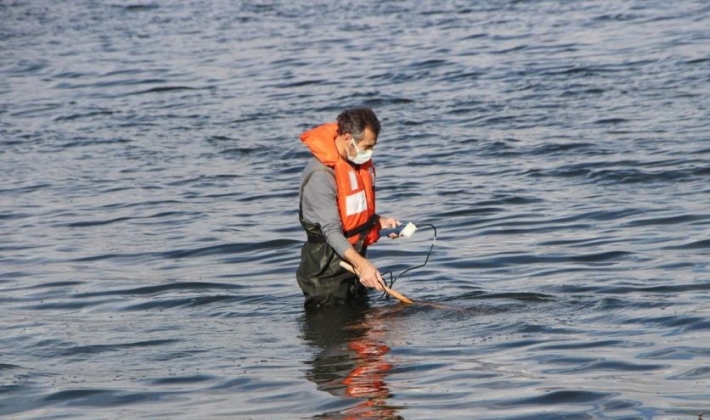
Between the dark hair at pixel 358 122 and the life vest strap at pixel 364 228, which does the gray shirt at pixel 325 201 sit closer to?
the life vest strap at pixel 364 228

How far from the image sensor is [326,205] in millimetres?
8141

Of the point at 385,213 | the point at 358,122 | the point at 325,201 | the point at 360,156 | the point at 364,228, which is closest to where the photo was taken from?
the point at 358,122

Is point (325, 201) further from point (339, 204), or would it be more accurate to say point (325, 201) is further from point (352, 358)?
point (352, 358)

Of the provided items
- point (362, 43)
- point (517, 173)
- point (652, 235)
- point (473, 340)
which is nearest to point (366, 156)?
point (473, 340)

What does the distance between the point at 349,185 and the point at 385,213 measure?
481cm

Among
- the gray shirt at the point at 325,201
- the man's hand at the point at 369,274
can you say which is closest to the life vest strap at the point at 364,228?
the gray shirt at the point at 325,201

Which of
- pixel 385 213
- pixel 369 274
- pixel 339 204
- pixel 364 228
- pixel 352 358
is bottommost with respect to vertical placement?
pixel 385 213

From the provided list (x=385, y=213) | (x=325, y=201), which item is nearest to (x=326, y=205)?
Answer: (x=325, y=201)

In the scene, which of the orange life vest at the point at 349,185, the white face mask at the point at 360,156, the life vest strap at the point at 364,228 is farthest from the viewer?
the life vest strap at the point at 364,228

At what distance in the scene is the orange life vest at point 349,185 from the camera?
8.11 meters

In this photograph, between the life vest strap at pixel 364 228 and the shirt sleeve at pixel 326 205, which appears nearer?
the shirt sleeve at pixel 326 205

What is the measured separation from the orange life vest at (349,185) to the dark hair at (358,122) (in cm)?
23

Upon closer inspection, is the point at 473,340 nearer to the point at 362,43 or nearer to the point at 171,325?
the point at 171,325

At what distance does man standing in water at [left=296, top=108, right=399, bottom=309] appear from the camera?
7944 millimetres
